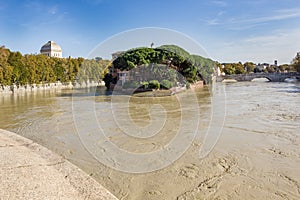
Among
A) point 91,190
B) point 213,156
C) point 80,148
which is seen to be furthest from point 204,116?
point 91,190

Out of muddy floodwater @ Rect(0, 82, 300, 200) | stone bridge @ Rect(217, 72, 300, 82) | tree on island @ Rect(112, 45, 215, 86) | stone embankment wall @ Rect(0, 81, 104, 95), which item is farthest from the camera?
stone bridge @ Rect(217, 72, 300, 82)

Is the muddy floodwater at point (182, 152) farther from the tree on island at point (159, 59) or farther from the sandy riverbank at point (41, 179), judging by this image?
the tree on island at point (159, 59)

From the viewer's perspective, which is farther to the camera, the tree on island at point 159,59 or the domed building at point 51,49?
the domed building at point 51,49

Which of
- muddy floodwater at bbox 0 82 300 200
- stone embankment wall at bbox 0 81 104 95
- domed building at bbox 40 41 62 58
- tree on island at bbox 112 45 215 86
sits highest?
domed building at bbox 40 41 62 58

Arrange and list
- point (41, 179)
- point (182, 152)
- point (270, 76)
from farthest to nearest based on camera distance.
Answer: point (270, 76)
point (182, 152)
point (41, 179)

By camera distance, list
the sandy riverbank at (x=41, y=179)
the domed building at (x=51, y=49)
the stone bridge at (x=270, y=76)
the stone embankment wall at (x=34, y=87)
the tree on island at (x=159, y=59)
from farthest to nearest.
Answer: the domed building at (x=51, y=49)
the stone bridge at (x=270, y=76)
the stone embankment wall at (x=34, y=87)
the tree on island at (x=159, y=59)
the sandy riverbank at (x=41, y=179)

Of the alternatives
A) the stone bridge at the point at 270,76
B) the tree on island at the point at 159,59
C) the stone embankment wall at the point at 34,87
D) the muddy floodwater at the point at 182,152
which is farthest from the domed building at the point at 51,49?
the muddy floodwater at the point at 182,152

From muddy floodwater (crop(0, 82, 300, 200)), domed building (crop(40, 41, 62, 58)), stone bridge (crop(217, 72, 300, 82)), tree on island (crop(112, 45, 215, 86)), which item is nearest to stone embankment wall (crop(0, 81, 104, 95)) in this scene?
tree on island (crop(112, 45, 215, 86))

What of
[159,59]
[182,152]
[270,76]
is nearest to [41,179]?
[182,152]

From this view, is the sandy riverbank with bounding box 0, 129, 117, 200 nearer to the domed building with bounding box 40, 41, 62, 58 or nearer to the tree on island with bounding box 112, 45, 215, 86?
the tree on island with bounding box 112, 45, 215, 86

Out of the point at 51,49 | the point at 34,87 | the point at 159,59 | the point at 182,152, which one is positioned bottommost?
the point at 182,152

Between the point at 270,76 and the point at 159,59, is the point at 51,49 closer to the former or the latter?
the point at 159,59

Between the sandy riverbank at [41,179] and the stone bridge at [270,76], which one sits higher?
the stone bridge at [270,76]

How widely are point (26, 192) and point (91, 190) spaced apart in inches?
42.6
